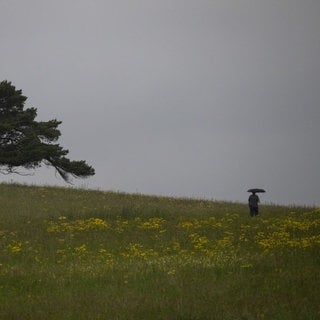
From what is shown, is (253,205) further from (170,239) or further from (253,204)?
(170,239)

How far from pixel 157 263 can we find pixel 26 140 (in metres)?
28.0

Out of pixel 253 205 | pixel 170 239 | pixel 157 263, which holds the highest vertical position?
pixel 253 205

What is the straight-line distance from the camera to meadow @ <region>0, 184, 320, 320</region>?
12.3m

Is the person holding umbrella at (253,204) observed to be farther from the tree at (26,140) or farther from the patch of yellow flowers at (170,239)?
the tree at (26,140)

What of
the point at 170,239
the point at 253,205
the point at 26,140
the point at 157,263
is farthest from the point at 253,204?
the point at 26,140

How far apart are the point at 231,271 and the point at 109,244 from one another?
6.27m

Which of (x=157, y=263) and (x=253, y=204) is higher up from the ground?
(x=253, y=204)

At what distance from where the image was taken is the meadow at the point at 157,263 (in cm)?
1226

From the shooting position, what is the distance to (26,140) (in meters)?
42.0

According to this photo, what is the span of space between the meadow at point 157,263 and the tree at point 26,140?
12.8 m

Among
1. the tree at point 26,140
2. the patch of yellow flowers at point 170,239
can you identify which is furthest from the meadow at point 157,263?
the tree at point 26,140

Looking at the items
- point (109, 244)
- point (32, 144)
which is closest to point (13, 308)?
point (109, 244)

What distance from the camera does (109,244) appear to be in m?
20.2

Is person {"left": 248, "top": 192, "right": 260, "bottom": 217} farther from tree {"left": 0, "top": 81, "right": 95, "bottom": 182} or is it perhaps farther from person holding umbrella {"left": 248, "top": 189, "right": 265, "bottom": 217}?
tree {"left": 0, "top": 81, "right": 95, "bottom": 182}
